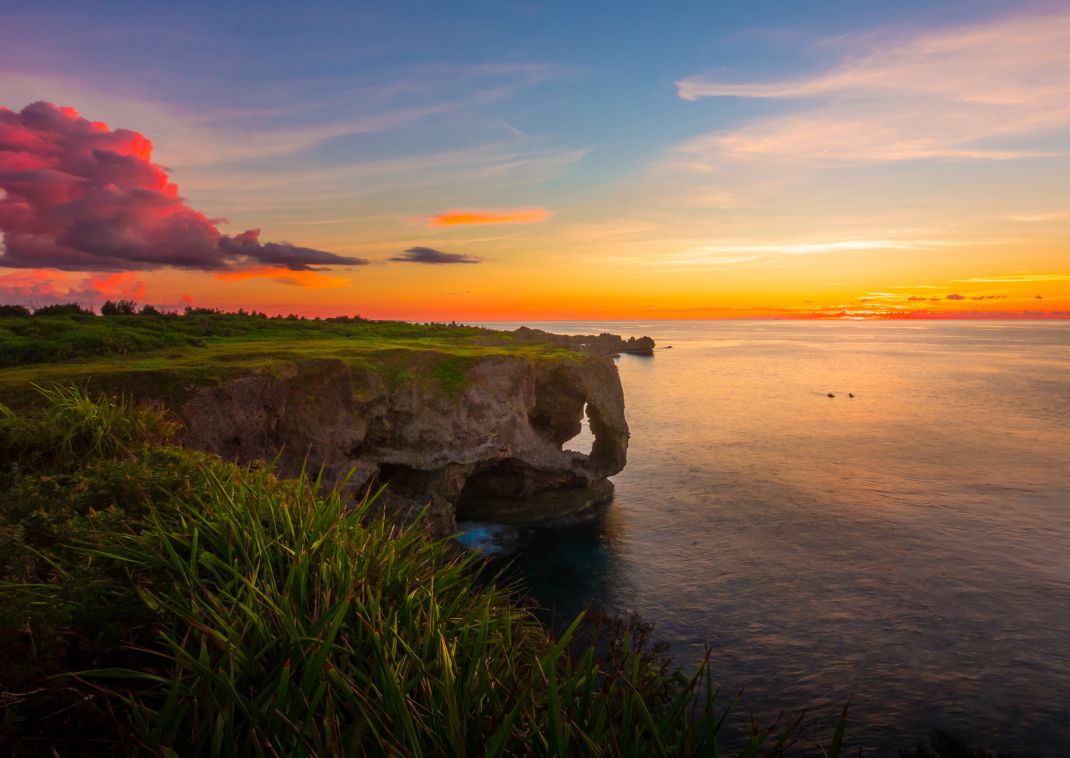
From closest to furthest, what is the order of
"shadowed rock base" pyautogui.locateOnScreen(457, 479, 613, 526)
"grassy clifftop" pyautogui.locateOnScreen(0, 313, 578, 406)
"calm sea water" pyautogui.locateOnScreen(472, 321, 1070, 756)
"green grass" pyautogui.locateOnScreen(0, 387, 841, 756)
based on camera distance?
"green grass" pyautogui.locateOnScreen(0, 387, 841, 756)
"calm sea water" pyautogui.locateOnScreen(472, 321, 1070, 756)
"grassy clifftop" pyautogui.locateOnScreen(0, 313, 578, 406)
"shadowed rock base" pyautogui.locateOnScreen(457, 479, 613, 526)

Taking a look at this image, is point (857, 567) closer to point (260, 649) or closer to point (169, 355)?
point (260, 649)

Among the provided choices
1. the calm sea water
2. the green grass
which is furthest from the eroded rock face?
the green grass

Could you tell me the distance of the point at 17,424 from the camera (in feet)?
30.6

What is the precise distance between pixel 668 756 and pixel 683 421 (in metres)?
55.8

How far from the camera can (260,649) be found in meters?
4.39

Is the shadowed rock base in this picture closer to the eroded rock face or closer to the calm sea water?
the eroded rock face

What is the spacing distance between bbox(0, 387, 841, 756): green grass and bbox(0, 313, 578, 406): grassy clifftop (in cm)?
1055

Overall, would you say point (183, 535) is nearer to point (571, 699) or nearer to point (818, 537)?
point (571, 699)

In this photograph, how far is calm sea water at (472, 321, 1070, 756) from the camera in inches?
618

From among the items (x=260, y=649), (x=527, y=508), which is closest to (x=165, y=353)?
(x=527, y=508)

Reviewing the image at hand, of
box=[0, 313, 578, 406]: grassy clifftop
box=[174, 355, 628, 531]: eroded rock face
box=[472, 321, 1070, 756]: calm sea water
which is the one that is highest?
box=[0, 313, 578, 406]: grassy clifftop

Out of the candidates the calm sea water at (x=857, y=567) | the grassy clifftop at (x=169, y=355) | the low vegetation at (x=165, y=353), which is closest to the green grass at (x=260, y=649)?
the low vegetation at (x=165, y=353)

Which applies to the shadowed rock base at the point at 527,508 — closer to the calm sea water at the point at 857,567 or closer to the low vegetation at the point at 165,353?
the calm sea water at the point at 857,567

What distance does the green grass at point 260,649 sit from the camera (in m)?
3.64
